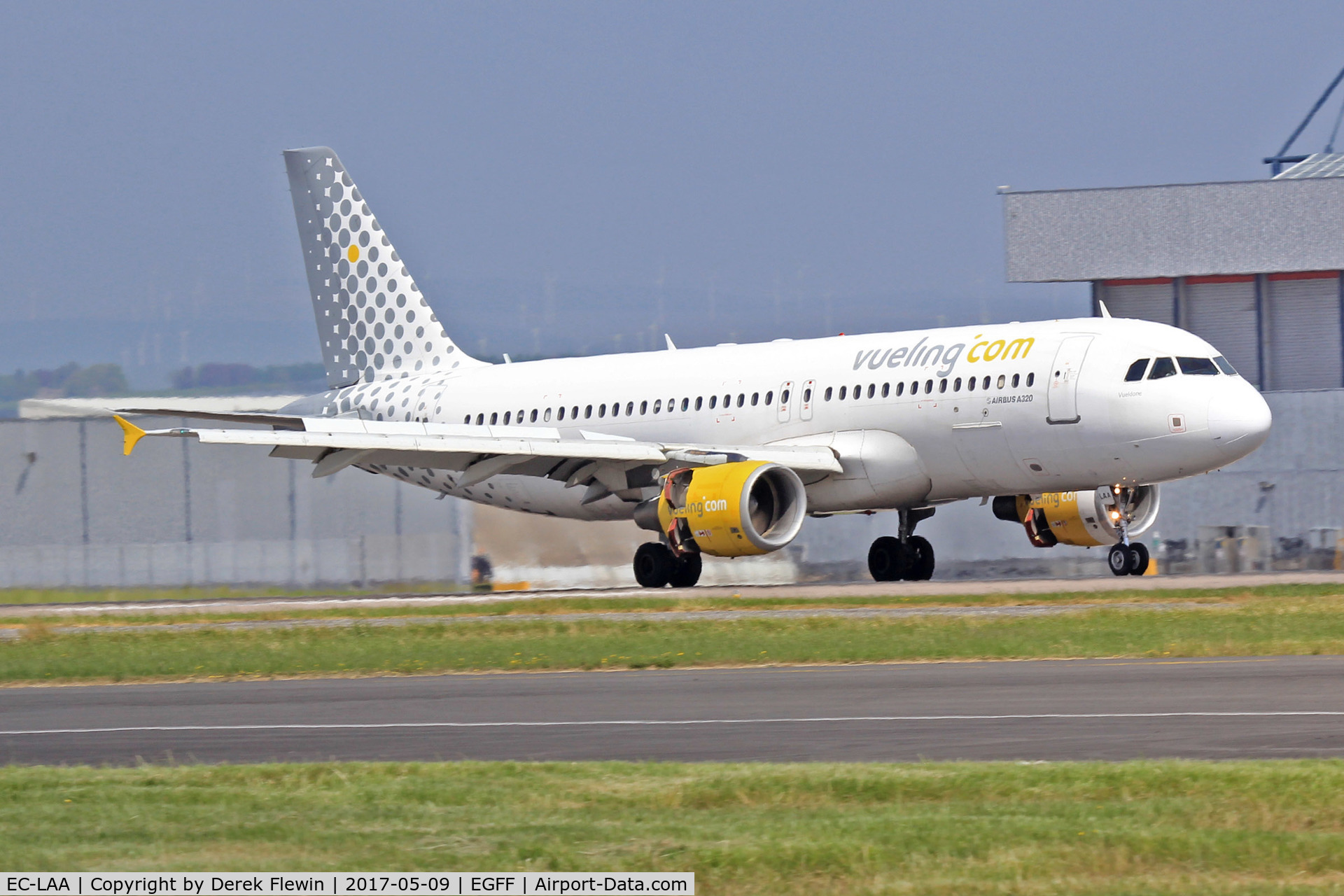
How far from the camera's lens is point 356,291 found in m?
38.7

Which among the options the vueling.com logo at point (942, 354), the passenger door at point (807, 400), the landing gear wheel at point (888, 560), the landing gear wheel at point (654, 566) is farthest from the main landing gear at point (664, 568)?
the vueling.com logo at point (942, 354)

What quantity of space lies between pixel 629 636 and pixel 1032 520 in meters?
12.4

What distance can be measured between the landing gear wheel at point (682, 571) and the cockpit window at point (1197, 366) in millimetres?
8521

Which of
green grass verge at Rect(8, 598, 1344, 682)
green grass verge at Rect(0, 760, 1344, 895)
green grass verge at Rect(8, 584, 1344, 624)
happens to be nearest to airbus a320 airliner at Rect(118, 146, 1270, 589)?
green grass verge at Rect(8, 584, 1344, 624)

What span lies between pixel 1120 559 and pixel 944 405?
3727 mm

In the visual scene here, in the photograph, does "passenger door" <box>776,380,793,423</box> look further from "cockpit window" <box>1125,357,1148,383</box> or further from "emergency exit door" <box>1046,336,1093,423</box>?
"cockpit window" <box>1125,357,1148,383</box>

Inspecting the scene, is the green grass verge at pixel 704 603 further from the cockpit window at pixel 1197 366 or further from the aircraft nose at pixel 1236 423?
the cockpit window at pixel 1197 366

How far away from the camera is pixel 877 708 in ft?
44.8

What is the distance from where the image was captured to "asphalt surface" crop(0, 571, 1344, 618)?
26688mm

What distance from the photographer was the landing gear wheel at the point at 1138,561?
28.9m

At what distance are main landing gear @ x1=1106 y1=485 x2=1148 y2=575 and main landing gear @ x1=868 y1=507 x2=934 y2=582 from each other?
3855 mm

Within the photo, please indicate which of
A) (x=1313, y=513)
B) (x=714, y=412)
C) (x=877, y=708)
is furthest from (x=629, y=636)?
(x=1313, y=513)

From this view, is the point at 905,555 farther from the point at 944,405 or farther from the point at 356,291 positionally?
the point at 356,291

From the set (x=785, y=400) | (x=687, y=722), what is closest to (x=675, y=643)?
(x=687, y=722)
